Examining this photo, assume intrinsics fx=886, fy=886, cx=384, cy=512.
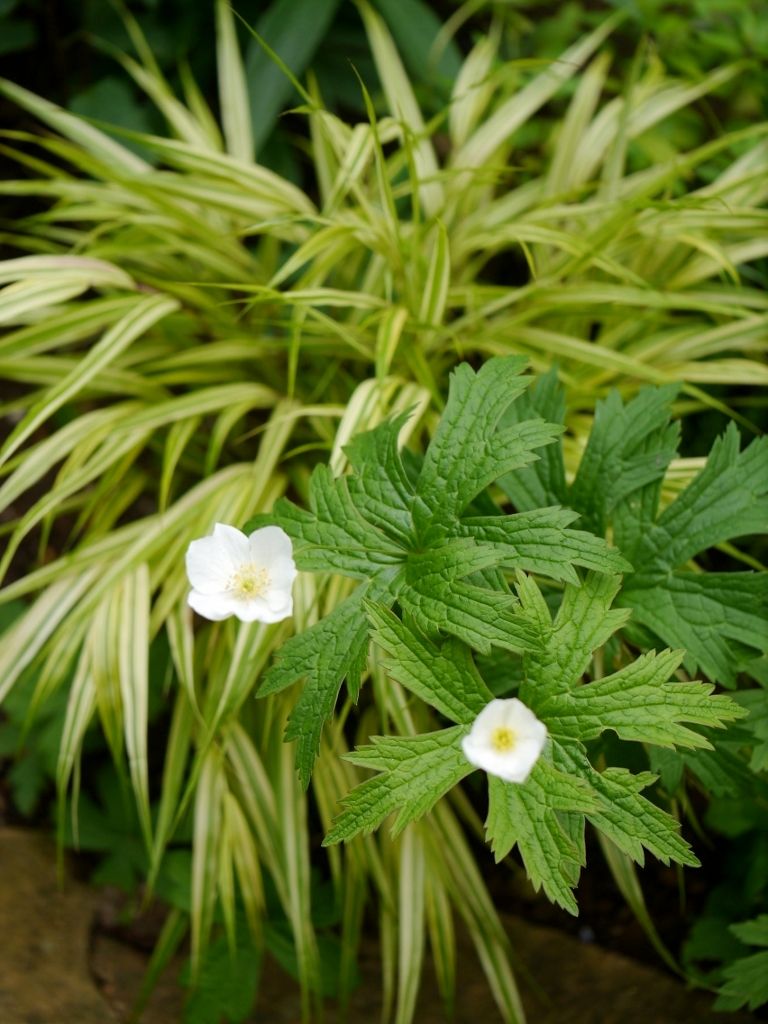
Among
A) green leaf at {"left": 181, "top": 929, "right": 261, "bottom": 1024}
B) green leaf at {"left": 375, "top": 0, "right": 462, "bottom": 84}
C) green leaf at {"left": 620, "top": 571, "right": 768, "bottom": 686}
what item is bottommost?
green leaf at {"left": 181, "top": 929, "right": 261, "bottom": 1024}

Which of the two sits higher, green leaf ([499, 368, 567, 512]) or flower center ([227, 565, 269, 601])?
green leaf ([499, 368, 567, 512])

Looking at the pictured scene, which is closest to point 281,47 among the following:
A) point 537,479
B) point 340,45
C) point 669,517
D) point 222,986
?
point 340,45

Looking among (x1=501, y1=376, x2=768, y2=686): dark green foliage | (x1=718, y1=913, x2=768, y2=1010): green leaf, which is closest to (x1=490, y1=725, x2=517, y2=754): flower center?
(x1=501, y1=376, x2=768, y2=686): dark green foliage

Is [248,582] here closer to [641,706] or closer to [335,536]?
[335,536]

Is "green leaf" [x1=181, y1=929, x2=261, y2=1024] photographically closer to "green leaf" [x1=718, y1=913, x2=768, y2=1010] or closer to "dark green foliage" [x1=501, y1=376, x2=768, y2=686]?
"green leaf" [x1=718, y1=913, x2=768, y2=1010]

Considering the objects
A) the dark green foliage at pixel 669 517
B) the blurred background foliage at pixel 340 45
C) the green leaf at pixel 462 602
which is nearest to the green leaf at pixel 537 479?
the dark green foliage at pixel 669 517

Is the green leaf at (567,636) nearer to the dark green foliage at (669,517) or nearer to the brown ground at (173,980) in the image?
the dark green foliage at (669,517)

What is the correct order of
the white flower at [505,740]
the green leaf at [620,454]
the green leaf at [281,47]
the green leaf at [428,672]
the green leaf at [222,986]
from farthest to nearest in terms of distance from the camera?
1. the green leaf at [281,47]
2. the green leaf at [222,986]
3. the green leaf at [620,454]
4. the green leaf at [428,672]
5. the white flower at [505,740]
